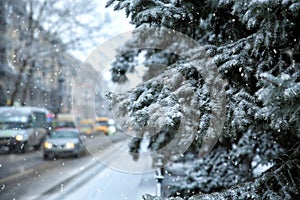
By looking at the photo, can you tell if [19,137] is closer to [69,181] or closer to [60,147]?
[60,147]

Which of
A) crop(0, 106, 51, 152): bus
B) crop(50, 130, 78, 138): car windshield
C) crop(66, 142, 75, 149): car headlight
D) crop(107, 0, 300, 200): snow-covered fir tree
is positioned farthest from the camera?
crop(0, 106, 51, 152): bus

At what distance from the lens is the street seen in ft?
29.6

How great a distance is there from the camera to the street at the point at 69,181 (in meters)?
9.02

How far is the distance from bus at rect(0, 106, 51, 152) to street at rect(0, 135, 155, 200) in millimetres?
3578

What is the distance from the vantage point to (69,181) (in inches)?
439

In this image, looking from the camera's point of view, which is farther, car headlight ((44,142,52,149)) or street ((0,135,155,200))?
car headlight ((44,142,52,149))

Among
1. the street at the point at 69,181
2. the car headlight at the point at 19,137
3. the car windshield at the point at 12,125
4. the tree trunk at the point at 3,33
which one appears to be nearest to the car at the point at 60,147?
the street at the point at 69,181

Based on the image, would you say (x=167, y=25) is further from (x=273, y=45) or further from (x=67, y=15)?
(x=67, y=15)

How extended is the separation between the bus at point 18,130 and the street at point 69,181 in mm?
3578

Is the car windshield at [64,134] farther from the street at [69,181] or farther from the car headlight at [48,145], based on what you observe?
the street at [69,181]

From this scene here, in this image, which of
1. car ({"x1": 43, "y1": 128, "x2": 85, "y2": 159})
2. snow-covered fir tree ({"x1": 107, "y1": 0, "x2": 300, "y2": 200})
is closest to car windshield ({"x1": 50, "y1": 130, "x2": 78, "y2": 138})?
car ({"x1": 43, "y1": 128, "x2": 85, "y2": 159})

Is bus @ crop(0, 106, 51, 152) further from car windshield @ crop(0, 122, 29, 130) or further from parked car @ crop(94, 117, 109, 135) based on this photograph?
parked car @ crop(94, 117, 109, 135)

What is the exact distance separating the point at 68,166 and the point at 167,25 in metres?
12.4

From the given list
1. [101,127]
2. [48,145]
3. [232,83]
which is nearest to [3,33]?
[48,145]
